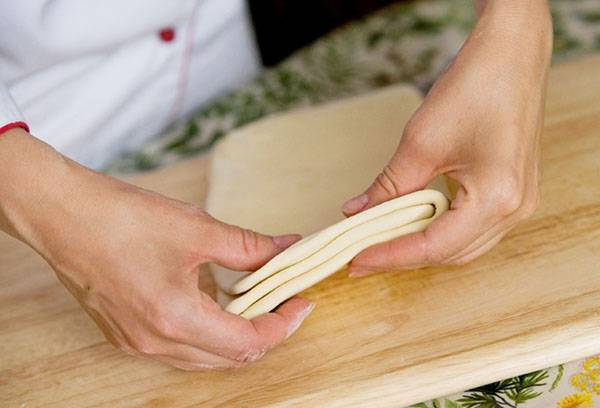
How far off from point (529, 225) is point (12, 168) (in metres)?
0.56

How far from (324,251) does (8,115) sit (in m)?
0.34

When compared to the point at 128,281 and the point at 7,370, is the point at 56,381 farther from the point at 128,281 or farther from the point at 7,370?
the point at 128,281

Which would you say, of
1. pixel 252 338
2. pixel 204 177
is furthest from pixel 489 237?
pixel 204 177

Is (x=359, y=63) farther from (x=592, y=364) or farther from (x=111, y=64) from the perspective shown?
(x=592, y=364)

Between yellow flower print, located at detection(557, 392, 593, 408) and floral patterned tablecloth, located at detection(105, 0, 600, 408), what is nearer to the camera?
yellow flower print, located at detection(557, 392, 593, 408)

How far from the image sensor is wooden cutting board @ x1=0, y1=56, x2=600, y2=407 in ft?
2.68

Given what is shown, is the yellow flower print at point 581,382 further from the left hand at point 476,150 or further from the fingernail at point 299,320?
the fingernail at point 299,320

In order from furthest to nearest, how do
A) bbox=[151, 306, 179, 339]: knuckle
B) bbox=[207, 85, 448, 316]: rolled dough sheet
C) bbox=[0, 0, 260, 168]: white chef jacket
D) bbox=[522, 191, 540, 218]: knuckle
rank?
1. bbox=[0, 0, 260, 168]: white chef jacket
2. bbox=[207, 85, 448, 316]: rolled dough sheet
3. bbox=[522, 191, 540, 218]: knuckle
4. bbox=[151, 306, 179, 339]: knuckle

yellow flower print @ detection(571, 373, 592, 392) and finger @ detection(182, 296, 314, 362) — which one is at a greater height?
yellow flower print @ detection(571, 373, 592, 392)

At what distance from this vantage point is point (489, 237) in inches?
34.3

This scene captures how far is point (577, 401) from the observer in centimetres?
87

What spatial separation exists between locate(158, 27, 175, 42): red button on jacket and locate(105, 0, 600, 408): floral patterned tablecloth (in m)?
0.13

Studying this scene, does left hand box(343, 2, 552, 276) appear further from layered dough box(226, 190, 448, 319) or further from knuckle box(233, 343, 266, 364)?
knuckle box(233, 343, 266, 364)

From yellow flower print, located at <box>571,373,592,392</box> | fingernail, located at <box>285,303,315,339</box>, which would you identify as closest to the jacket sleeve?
fingernail, located at <box>285,303,315,339</box>
